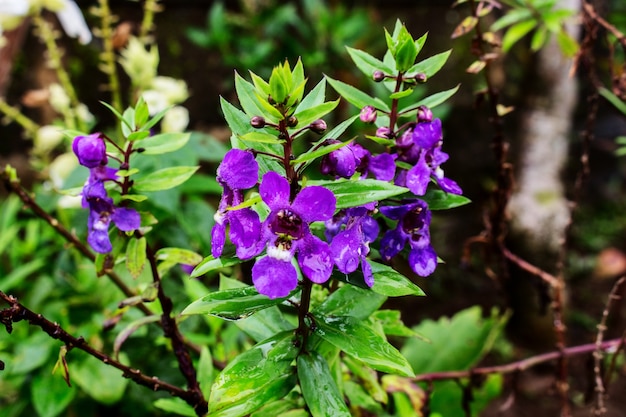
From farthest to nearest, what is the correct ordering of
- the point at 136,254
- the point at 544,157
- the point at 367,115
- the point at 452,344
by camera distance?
1. the point at 544,157
2. the point at 452,344
3. the point at 136,254
4. the point at 367,115

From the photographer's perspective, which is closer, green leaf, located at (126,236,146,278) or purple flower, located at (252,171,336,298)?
purple flower, located at (252,171,336,298)

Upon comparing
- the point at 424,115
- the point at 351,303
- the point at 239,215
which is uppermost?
the point at 424,115

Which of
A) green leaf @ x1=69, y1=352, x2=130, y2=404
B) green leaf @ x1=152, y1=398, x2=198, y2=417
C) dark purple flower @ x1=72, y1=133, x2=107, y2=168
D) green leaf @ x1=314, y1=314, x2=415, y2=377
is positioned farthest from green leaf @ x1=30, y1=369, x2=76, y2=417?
green leaf @ x1=314, y1=314, x2=415, y2=377

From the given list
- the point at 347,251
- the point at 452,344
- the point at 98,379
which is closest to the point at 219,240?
the point at 347,251

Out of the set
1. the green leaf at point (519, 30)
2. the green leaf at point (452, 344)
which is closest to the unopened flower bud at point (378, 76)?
the green leaf at point (519, 30)

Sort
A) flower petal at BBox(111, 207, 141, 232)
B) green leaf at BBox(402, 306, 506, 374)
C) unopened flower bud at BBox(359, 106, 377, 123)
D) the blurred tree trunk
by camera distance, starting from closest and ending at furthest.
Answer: unopened flower bud at BBox(359, 106, 377, 123) < flower petal at BBox(111, 207, 141, 232) < green leaf at BBox(402, 306, 506, 374) < the blurred tree trunk

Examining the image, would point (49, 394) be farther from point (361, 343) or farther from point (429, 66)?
point (429, 66)

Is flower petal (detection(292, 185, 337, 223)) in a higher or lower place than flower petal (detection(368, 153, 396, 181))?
lower

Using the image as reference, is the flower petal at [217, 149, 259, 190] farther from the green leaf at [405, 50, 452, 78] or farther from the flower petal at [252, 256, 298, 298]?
the green leaf at [405, 50, 452, 78]
